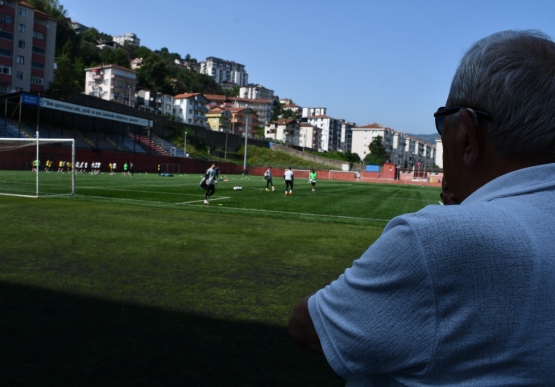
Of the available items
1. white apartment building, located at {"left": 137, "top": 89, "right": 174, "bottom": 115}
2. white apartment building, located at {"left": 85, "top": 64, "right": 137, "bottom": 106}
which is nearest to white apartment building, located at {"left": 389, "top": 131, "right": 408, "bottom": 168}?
white apartment building, located at {"left": 137, "top": 89, "right": 174, "bottom": 115}

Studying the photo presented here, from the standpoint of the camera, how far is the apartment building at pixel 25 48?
2753 inches

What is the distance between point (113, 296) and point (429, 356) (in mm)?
5337

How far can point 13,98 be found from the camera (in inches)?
2055

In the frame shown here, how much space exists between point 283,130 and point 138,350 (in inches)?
6058

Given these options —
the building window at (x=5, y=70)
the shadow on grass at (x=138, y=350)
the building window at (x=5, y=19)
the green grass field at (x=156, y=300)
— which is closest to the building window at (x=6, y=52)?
the building window at (x=5, y=70)

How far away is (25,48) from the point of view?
73312mm

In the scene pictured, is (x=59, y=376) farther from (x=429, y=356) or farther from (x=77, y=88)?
(x=77, y=88)

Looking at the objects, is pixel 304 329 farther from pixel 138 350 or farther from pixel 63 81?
pixel 63 81

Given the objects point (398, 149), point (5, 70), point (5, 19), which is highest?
point (5, 19)

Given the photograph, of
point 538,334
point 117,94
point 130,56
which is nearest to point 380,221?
point 538,334

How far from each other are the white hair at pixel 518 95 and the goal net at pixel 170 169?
209 ft

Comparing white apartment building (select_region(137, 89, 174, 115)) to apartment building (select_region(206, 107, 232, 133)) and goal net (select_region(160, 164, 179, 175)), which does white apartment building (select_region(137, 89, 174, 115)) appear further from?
goal net (select_region(160, 164, 179, 175))

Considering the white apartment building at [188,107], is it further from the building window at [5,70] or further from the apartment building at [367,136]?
the apartment building at [367,136]

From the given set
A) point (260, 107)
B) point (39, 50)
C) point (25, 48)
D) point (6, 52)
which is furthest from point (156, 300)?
point (260, 107)
